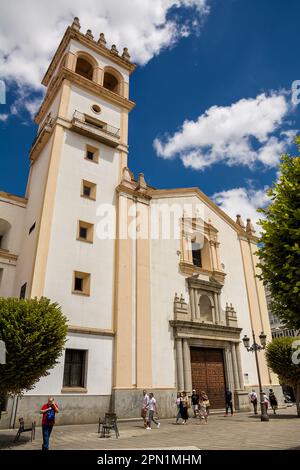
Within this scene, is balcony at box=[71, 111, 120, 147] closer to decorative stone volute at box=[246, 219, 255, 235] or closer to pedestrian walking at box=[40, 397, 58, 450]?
decorative stone volute at box=[246, 219, 255, 235]

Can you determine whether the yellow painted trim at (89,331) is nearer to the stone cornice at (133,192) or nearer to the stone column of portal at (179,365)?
the stone column of portal at (179,365)

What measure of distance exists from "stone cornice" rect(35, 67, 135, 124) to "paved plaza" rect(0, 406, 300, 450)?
77.7 ft

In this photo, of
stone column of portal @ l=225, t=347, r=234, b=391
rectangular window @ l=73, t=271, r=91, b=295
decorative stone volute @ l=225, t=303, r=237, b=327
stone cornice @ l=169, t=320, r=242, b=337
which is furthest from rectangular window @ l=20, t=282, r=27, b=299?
decorative stone volute @ l=225, t=303, r=237, b=327

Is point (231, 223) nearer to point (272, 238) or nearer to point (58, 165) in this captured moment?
point (58, 165)

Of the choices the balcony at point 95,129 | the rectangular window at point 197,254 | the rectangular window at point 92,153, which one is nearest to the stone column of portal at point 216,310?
the rectangular window at point 197,254

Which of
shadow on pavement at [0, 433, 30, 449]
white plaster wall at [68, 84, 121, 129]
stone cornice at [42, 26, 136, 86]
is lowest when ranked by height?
shadow on pavement at [0, 433, 30, 449]

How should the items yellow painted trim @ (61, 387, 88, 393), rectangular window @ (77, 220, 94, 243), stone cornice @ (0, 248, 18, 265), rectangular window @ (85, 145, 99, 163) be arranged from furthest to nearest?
rectangular window @ (85, 145, 99, 163) → stone cornice @ (0, 248, 18, 265) → rectangular window @ (77, 220, 94, 243) → yellow painted trim @ (61, 387, 88, 393)

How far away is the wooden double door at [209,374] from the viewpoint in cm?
2338

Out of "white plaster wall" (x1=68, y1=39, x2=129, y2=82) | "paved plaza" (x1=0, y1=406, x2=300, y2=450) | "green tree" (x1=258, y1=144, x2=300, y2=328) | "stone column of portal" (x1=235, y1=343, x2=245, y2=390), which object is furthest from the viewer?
"white plaster wall" (x1=68, y1=39, x2=129, y2=82)

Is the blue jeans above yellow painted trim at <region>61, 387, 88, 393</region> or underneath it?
underneath

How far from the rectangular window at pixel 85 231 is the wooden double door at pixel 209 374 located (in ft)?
34.4

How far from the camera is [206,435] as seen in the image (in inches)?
544

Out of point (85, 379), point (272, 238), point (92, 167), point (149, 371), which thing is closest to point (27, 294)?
point (85, 379)

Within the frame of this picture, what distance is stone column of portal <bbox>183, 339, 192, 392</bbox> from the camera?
22000 mm
